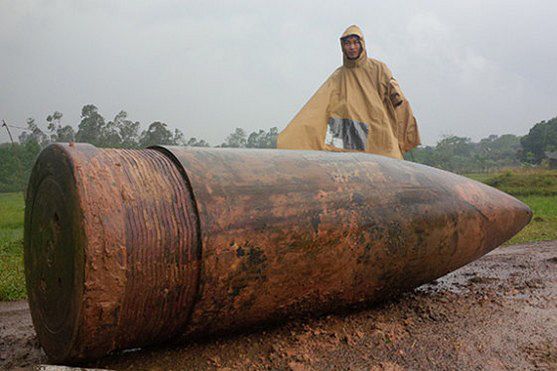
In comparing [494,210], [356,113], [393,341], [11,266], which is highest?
[356,113]

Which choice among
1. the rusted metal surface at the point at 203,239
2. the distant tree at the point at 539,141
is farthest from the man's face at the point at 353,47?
Result: the distant tree at the point at 539,141

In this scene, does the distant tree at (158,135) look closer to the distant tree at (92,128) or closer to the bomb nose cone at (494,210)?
the distant tree at (92,128)

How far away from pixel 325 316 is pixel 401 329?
1.59ft

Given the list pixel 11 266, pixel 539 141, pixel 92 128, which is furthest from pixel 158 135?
pixel 539 141

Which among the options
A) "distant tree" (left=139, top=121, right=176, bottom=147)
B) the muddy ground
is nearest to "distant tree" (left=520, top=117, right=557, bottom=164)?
"distant tree" (left=139, top=121, right=176, bottom=147)

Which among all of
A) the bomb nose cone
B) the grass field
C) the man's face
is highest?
the man's face

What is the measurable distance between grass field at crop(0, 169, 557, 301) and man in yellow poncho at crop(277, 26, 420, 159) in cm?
288

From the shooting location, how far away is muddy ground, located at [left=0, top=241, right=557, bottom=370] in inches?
99.7

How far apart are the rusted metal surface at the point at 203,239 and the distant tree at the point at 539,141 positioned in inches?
1744

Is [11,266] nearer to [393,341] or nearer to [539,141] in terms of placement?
[393,341]

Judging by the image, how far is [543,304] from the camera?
139 inches

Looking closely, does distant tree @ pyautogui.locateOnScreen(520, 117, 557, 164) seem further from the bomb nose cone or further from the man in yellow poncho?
the bomb nose cone

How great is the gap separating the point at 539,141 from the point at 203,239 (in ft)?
159

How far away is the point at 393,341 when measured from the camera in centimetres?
282
